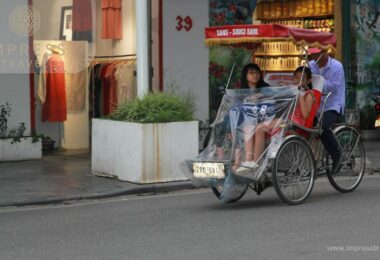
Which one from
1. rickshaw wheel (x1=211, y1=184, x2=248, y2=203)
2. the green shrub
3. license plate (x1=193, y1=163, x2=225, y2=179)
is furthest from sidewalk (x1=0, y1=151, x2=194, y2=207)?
license plate (x1=193, y1=163, x2=225, y2=179)

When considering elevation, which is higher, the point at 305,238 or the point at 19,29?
the point at 19,29

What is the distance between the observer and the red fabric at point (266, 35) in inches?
400

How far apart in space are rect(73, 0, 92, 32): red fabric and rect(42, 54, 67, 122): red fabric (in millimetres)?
713

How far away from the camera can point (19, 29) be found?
13.9 metres

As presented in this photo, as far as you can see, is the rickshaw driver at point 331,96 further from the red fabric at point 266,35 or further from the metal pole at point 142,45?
the metal pole at point 142,45

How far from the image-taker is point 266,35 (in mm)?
10625

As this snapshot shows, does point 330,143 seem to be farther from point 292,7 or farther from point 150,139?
point 292,7

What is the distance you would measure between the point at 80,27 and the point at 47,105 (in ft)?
5.46

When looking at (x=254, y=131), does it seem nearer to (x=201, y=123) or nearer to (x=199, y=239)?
(x=199, y=239)

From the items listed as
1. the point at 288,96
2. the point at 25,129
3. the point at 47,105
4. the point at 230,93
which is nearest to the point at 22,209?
the point at 230,93

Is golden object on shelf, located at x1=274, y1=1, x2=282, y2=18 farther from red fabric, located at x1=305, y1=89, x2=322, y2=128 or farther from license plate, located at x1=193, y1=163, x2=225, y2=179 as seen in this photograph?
license plate, located at x1=193, y1=163, x2=225, y2=179

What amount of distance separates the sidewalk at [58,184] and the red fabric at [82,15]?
2.76 metres

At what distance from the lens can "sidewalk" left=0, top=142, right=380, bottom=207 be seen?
10.2m

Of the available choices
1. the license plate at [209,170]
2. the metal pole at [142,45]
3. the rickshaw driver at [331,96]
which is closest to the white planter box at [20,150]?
the metal pole at [142,45]
